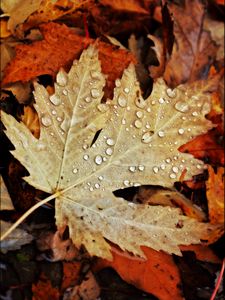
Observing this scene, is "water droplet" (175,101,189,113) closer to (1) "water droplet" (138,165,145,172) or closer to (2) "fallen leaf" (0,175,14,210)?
(1) "water droplet" (138,165,145,172)

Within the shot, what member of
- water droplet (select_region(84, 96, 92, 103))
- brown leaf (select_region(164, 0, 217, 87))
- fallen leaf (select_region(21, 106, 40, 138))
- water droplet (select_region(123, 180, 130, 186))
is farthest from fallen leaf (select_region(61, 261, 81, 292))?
brown leaf (select_region(164, 0, 217, 87))

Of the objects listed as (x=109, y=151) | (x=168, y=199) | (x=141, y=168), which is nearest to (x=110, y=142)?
(x=109, y=151)

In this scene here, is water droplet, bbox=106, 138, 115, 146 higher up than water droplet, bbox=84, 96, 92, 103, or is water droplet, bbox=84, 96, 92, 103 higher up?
water droplet, bbox=84, 96, 92, 103

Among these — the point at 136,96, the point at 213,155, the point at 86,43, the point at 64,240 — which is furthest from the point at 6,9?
the point at 213,155

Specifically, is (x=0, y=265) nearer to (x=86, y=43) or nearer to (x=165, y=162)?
(x=165, y=162)

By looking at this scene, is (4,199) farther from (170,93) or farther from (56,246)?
(170,93)

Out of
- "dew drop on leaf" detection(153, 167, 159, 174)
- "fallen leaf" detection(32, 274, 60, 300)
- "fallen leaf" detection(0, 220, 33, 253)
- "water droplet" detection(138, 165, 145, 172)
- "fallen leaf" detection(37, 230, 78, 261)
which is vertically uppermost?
"water droplet" detection(138, 165, 145, 172)

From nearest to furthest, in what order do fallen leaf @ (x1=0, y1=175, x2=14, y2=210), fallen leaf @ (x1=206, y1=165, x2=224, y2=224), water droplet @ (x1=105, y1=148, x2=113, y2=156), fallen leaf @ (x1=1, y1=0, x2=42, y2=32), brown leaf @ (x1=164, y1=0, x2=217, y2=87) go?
fallen leaf @ (x1=0, y1=175, x2=14, y2=210) → water droplet @ (x1=105, y1=148, x2=113, y2=156) → fallen leaf @ (x1=1, y1=0, x2=42, y2=32) → fallen leaf @ (x1=206, y1=165, x2=224, y2=224) → brown leaf @ (x1=164, y1=0, x2=217, y2=87)
